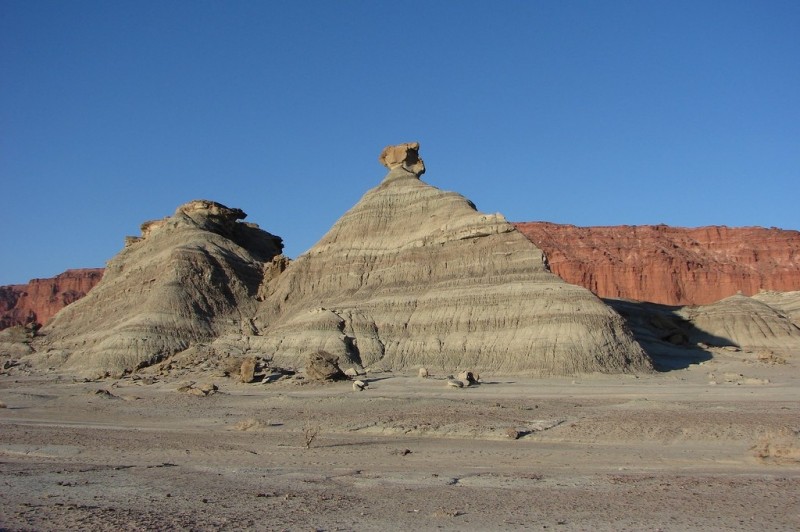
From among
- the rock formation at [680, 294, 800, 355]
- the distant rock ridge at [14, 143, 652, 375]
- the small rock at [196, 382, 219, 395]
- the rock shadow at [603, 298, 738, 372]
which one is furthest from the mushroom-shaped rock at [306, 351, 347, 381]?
the rock formation at [680, 294, 800, 355]

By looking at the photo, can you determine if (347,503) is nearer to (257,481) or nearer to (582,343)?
(257,481)

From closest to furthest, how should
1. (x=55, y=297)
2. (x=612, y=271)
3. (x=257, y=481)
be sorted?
(x=257, y=481)
(x=612, y=271)
(x=55, y=297)

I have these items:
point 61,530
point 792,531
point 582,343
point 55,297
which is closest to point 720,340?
point 582,343

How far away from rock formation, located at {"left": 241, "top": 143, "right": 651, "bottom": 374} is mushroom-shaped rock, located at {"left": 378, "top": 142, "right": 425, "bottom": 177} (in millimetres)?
3668

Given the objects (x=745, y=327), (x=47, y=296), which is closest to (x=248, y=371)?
(x=745, y=327)

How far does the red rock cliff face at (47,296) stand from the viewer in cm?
14988

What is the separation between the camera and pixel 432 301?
133 feet

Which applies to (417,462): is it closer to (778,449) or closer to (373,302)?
(778,449)

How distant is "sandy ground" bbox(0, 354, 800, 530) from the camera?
941cm

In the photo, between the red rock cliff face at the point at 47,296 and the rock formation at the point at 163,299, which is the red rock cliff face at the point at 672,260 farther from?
the red rock cliff face at the point at 47,296

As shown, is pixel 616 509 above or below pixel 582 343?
below

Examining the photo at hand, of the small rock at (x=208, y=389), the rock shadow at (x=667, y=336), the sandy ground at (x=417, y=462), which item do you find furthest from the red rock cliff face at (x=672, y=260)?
the sandy ground at (x=417, y=462)

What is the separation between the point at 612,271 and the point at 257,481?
120 m

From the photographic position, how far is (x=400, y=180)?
52.6m
